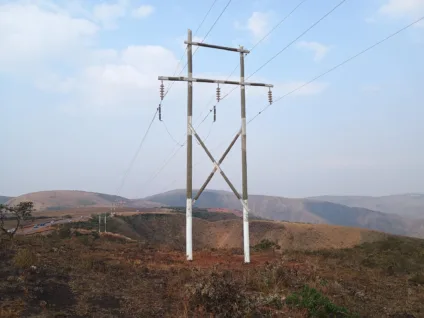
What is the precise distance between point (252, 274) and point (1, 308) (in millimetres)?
7564

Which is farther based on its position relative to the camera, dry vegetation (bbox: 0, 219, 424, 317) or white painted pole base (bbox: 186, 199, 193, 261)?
white painted pole base (bbox: 186, 199, 193, 261)

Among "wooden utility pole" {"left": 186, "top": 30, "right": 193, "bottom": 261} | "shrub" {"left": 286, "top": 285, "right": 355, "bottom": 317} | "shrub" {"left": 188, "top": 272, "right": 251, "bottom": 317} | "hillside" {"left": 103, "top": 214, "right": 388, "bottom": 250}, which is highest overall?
"wooden utility pole" {"left": 186, "top": 30, "right": 193, "bottom": 261}

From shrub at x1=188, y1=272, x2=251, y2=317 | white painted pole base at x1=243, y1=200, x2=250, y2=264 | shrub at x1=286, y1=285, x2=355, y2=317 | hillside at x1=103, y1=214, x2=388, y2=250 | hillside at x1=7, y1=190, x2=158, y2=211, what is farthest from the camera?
hillside at x1=7, y1=190, x2=158, y2=211

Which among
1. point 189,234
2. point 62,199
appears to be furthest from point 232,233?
point 62,199

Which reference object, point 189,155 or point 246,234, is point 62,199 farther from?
point 246,234

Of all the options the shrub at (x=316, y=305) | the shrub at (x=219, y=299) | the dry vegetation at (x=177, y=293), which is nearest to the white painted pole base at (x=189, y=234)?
the dry vegetation at (x=177, y=293)

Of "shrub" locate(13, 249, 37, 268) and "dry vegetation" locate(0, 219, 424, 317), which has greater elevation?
"shrub" locate(13, 249, 37, 268)

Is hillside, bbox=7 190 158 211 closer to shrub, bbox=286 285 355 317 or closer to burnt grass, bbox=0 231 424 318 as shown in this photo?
burnt grass, bbox=0 231 424 318

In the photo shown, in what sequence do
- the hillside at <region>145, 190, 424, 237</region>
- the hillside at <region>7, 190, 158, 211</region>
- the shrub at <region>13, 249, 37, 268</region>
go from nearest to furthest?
1. the shrub at <region>13, 249, 37, 268</region>
2. the hillside at <region>7, 190, 158, 211</region>
3. the hillside at <region>145, 190, 424, 237</region>

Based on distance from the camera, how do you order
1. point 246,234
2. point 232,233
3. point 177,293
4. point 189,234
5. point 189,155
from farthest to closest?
point 232,233, point 189,155, point 189,234, point 246,234, point 177,293

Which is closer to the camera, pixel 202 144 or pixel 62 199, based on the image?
pixel 202 144

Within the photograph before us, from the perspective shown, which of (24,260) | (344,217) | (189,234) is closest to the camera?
(24,260)

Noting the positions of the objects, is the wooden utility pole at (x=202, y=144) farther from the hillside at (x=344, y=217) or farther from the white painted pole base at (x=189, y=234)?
the hillside at (x=344, y=217)

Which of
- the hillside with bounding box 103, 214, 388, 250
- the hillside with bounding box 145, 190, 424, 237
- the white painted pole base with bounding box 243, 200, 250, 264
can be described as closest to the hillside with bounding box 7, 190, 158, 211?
the hillside with bounding box 145, 190, 424, 237
